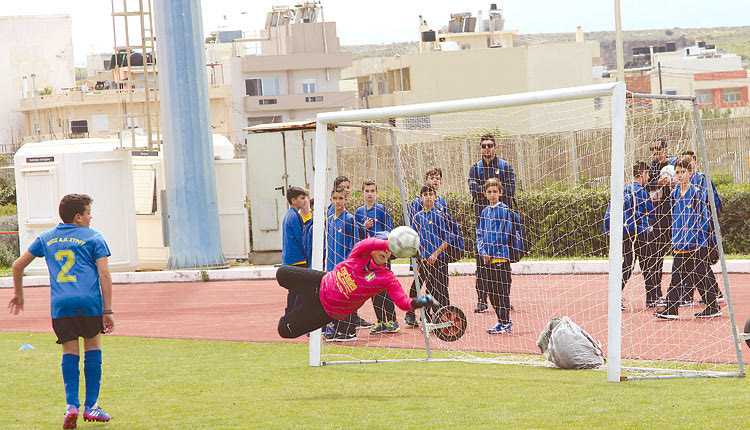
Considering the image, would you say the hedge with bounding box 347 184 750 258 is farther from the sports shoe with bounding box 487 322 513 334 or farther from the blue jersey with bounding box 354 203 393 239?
the sports shoe with bounding box 487 322 513 334

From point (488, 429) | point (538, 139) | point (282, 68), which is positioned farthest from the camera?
point (282, 68)

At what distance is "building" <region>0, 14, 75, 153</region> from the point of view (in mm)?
76875

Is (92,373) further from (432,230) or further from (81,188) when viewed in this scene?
(81,188)

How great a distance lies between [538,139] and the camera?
52.3 feet

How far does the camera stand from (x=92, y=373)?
22.2 feet

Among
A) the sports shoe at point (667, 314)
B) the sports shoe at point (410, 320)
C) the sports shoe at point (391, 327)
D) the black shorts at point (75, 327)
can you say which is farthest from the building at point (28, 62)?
the black shorts at point (75, 327)

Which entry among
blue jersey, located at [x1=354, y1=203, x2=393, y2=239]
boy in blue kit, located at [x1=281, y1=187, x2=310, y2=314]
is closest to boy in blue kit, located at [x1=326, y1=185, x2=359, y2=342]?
blue jersey, located at [x1=354, y1=203, x2=393, y2=239]

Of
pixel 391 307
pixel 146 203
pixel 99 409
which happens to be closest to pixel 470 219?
pixel 391 307

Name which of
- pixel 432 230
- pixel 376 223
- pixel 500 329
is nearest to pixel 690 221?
pixel 500 329

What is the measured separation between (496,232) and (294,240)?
2.35 m

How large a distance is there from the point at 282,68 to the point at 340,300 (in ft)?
226

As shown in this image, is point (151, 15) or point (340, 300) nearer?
point (340, 300)

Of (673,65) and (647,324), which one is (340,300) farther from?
(673,65)

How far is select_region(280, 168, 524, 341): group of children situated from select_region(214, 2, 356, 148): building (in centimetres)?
6348
